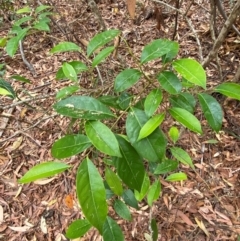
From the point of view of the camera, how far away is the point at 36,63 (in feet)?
8.11

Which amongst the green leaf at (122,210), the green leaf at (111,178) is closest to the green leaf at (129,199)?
the green leaf at (122,210)

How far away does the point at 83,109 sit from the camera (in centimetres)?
77

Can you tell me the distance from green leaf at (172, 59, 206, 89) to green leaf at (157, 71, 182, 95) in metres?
0.03

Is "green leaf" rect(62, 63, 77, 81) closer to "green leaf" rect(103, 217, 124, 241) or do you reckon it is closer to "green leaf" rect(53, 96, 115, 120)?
"green leaf" rect(53, 96, 115, 120)

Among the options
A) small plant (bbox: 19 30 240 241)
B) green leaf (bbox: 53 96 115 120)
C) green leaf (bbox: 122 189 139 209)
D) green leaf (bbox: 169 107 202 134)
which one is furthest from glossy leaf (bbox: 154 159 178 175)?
green leaf (bbox: 53 96 115 120)

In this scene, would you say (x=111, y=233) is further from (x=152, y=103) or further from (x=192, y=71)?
(x=192, y=71)

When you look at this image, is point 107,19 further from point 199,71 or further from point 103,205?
point 103,205

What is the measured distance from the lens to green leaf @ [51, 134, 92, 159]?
74 centimetres

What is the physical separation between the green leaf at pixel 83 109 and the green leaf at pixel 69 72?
0.26m

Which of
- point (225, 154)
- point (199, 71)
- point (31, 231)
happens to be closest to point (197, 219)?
point (225, 154)

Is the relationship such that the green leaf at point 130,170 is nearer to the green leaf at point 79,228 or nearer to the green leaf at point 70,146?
the green leaf at point 70,146

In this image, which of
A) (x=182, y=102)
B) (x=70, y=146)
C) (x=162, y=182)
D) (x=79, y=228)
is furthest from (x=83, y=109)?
(x=162, y=182)

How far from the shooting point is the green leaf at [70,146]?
2.42 feet

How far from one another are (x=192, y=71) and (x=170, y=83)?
69mm
